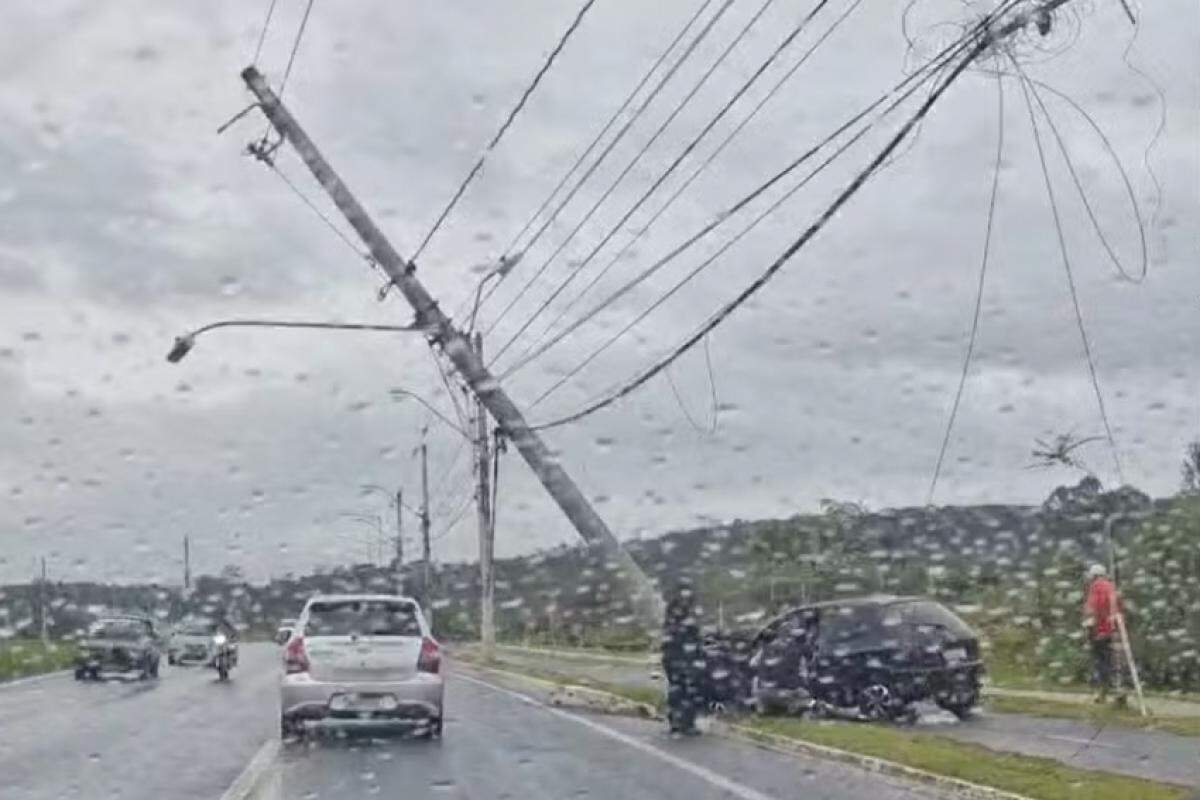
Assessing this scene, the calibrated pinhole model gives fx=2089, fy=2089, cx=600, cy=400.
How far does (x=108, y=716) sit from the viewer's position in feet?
82.7

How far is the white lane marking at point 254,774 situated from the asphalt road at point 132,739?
0.34ft

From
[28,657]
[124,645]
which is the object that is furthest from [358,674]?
[28,657]

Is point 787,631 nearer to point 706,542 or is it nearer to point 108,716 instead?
point 706,542

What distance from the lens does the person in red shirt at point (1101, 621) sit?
65.7 feet

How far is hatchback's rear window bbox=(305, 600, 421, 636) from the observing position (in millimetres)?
19688

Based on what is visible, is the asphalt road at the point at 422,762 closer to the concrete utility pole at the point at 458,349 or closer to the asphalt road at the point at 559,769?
the asphalt road at the point at 559,769

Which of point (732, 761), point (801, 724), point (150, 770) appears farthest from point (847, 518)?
point (150, 770)

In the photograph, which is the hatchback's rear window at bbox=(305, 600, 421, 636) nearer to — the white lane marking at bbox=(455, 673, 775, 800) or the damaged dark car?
the white lane marking at bbox=(455, 673, 775, 800)

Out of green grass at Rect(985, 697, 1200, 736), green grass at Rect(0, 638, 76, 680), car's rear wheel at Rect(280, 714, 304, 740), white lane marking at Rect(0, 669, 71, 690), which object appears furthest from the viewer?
green grass at Rect(0, 638, 76, 680)

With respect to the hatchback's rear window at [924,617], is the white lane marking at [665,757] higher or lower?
lower

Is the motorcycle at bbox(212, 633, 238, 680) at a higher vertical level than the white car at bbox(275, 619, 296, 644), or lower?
higher

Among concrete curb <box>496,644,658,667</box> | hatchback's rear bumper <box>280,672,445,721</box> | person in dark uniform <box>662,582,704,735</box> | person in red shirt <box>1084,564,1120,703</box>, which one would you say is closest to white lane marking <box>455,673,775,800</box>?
person in dark uniform <box>662,582,704,735</box>

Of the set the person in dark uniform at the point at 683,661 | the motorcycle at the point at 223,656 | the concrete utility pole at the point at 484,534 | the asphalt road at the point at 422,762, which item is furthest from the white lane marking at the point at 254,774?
the motorcycle at the point at 223,656

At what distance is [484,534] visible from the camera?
39.0 m
